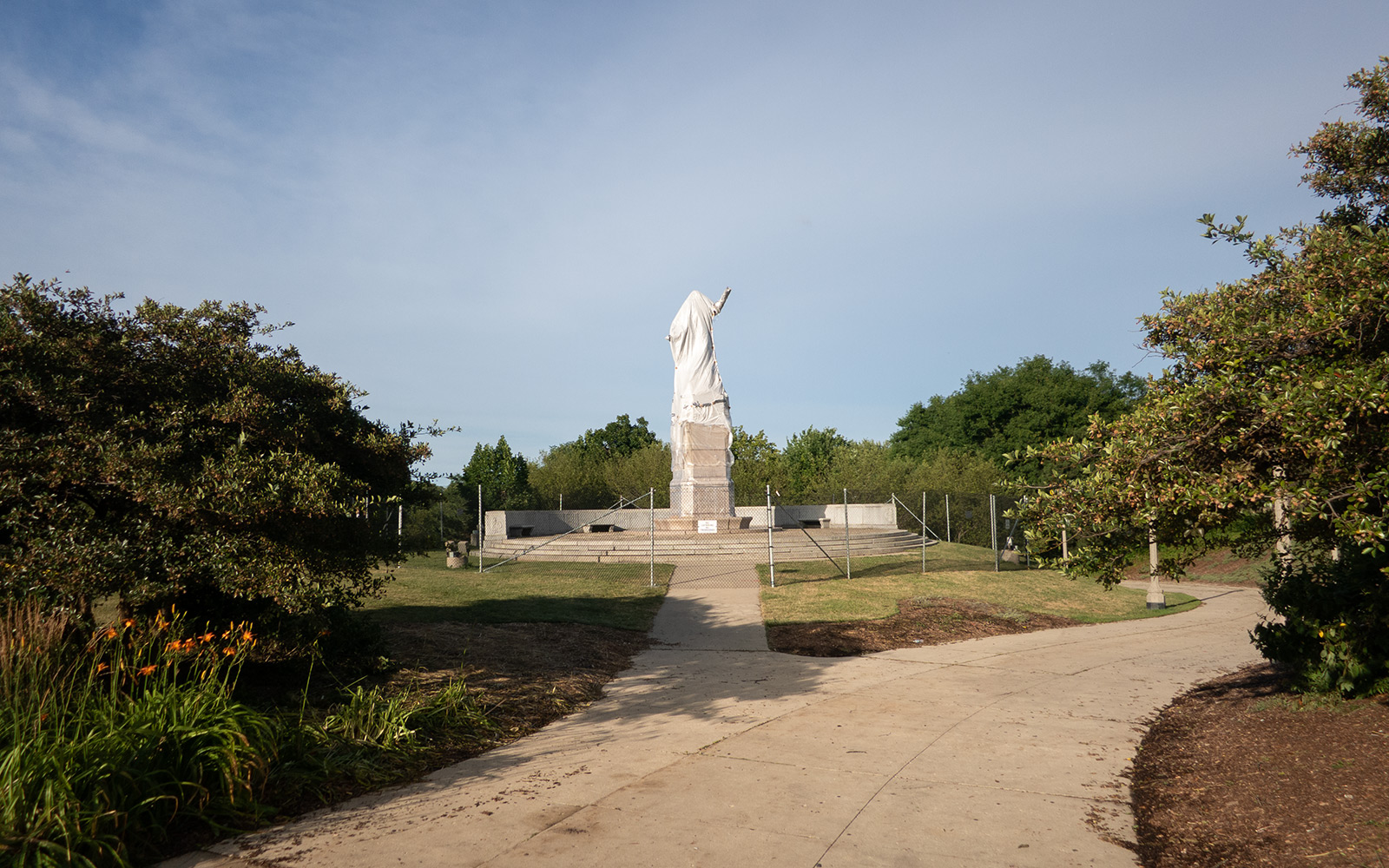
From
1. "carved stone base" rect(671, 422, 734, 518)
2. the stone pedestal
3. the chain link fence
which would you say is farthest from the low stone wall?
"carved stone base" rect(671, 422, 734, 518)

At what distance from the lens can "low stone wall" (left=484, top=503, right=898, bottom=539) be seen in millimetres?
35156

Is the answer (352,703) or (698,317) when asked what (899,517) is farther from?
(352,703)

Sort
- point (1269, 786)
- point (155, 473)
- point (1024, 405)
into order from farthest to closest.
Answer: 1. point (1024, 405)
2. point (155, 473)
3. point (1269, 786)

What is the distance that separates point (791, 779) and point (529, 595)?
11455 millimetres

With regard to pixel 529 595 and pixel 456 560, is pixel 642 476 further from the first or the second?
pixel 529 595

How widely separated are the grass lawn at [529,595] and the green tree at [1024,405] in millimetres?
29282

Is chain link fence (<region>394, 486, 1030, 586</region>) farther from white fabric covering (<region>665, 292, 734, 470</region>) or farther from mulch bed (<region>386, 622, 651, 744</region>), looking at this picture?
mulch bed (<region>386, 622, 651, 744</region>)

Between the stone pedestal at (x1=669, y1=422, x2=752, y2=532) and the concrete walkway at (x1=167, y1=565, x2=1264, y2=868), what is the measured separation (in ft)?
59.5

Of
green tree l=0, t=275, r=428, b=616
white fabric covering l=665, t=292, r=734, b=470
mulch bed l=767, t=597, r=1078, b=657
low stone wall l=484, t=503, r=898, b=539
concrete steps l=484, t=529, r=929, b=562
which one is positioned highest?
white fabric covering l=665, t=292, r=734, b=470

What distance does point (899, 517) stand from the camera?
3544 centimetres

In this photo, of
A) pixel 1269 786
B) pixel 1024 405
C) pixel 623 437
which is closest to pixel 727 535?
pixel 1269 786

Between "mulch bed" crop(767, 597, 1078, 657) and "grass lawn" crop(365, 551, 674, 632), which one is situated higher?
Answer: "grass lawn" crop(365, 551, 674, 632)

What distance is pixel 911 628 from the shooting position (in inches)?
538

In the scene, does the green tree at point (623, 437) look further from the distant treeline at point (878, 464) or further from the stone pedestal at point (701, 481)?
the stone pedestal at point (701, 481)
